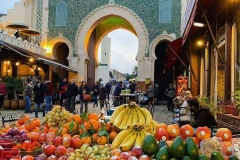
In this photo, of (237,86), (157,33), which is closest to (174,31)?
(157,33)

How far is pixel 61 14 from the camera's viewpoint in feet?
74.6

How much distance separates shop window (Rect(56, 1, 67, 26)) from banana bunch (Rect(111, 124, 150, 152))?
67.2 ft

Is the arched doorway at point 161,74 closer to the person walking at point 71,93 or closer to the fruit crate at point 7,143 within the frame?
the person walking at point 71,93

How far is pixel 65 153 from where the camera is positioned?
2.79m

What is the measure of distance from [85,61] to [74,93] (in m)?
10.1

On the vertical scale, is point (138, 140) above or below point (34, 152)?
above

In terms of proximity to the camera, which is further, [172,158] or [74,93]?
[74,93]

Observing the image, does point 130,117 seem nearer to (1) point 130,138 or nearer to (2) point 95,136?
(2) point 95,136

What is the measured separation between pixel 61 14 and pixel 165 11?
7.51m

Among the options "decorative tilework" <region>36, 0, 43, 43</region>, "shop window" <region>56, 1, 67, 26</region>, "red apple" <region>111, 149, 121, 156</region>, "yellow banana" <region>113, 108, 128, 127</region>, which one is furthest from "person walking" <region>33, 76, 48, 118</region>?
"shop window" <region>56, 1, 67, 26</region>

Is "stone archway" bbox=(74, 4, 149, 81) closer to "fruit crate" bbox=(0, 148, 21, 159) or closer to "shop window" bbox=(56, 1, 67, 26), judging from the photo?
"shop window" bbox=(56, 1, 67, 26)

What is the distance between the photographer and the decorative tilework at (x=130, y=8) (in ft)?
71.6

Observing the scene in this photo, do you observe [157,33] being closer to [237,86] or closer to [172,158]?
[237,86]

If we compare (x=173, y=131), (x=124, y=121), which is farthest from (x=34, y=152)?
(x=173, y=131)
